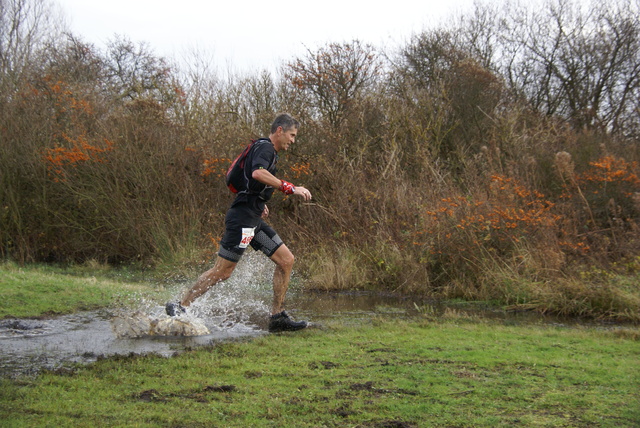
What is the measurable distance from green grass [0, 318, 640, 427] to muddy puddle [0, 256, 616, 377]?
22.6 inches

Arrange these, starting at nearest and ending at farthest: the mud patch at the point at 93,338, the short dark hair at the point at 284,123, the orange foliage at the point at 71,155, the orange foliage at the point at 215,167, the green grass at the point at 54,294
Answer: the mud patch at the point at 93,338, the short dark hair at the point at 284,123, the green grass at the point at 54,294, the orange foliage at the point at 71,155, the orange foliage at the point at 215,167

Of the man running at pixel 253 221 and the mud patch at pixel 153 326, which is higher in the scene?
the man running at pixel 253 221

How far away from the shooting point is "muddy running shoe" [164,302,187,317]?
7.56 m

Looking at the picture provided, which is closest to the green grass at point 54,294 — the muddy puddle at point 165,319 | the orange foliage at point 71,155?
the muddy puddle at point 165,319

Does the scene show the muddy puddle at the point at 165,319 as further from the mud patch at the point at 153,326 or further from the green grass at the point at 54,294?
the green grass at the point at 54,294

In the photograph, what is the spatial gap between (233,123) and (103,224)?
4455 mm

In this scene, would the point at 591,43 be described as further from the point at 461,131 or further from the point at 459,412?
the point at 459,412

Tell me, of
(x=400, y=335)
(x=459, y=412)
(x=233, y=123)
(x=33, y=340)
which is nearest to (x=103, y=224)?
(x=233, y=123)

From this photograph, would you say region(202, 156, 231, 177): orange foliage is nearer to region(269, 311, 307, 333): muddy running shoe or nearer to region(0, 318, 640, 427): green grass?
region(269, 311, 307, 333): muddy running shoe

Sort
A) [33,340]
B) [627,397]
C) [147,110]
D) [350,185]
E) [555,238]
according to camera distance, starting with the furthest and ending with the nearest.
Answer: [147,110] < [350,185] < [555,238] < [33,340] < [627,397]

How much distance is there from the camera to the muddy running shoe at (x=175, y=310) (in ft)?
24.8

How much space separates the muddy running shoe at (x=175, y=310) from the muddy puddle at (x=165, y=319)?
103 mm

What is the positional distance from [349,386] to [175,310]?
307cm

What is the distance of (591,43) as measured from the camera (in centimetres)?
2373
